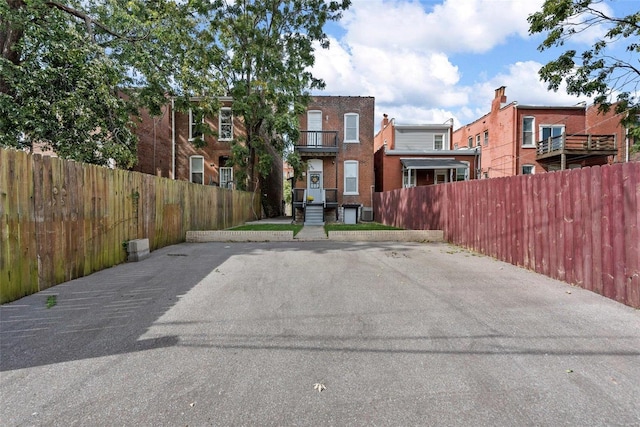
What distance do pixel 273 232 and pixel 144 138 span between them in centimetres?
1361

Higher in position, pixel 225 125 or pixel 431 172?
pixel 225 125

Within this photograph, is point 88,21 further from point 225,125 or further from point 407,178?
point 407,178

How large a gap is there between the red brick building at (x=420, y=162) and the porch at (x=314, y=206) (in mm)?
4415

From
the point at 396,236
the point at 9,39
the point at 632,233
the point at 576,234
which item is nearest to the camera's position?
the point at 632,233

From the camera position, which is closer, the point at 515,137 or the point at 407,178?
the point at 515,137

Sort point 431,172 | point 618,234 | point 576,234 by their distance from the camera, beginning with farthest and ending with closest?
point 431,172 → point 576,234 → point 618,234

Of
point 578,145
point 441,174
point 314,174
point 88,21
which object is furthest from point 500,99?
point 88,21

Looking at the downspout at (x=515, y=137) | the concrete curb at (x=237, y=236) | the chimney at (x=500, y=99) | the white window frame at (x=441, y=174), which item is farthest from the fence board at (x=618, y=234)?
the chimney at (x=500, y=99)

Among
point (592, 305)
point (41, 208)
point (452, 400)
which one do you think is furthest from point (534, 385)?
point (41, 208)

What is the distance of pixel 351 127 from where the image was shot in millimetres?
22500

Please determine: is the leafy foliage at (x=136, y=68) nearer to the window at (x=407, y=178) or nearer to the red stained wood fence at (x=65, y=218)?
the red stained wood fence at (x=65, y=218)

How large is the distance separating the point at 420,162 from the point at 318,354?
21.2m

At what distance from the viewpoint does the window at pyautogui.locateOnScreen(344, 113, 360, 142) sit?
2244 cm

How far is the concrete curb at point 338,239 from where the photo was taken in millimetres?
10977
